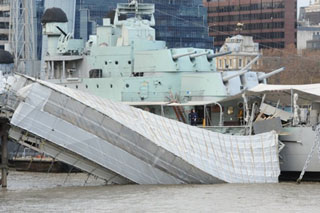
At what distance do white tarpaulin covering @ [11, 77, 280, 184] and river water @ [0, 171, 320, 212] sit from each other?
2.94ft

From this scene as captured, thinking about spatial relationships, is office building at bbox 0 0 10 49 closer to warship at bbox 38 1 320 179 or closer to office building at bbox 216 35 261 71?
office building at bbox 216 35 261 71

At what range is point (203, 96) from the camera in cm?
5616

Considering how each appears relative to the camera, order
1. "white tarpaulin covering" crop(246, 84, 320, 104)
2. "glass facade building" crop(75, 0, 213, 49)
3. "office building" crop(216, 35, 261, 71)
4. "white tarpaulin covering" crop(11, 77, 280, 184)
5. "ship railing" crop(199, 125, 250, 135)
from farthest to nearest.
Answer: "glass facade building" crop(75, 0, 213, 49)
"office building" crop(216, 35, 261, 71)
"ship railing" crop(199, 125, 250, 135)
"white tarpaulin covering" crop(246, 84, 320, 104)
"white tarpaulin covering" crop(11, 77, 280, 184)

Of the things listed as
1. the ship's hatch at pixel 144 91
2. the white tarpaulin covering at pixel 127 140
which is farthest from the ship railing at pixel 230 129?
the ship's hatch at pixel 144 91

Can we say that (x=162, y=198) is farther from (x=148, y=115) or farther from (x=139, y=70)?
(x=139, y=70)

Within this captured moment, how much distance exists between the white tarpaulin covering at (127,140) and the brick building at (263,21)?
116 m

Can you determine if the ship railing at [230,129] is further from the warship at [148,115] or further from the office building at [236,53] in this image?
the office building at [236,53]

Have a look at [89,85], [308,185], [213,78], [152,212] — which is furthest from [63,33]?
[152,212]

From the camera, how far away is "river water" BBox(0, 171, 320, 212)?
38.4 meters

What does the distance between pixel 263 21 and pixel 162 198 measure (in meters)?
126

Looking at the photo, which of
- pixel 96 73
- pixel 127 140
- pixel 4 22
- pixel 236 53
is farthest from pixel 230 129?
pixel 4 22

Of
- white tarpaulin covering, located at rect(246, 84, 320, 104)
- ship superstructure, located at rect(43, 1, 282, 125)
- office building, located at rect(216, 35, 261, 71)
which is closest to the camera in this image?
white tarpaulin covering, located at rect(246, 84, 320, 104)

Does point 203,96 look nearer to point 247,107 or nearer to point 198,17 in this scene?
point 247,107

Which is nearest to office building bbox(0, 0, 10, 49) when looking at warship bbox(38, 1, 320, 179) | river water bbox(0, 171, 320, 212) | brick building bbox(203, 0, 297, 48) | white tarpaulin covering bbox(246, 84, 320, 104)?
brick building bbox(203, 0, 297, 48)
